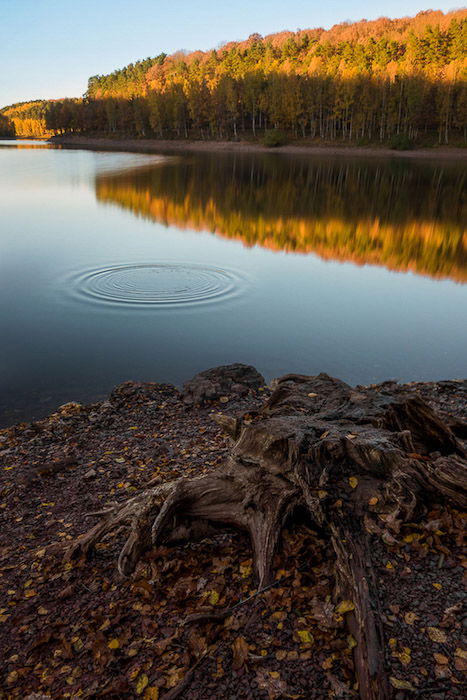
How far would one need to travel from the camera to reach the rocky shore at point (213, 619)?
388 cm

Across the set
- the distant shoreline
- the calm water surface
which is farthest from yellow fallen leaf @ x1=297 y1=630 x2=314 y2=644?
the distant shoreline

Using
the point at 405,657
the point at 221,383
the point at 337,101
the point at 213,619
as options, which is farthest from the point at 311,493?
the point at 337,101

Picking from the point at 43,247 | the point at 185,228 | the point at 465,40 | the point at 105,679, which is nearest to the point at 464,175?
the point at 185,228

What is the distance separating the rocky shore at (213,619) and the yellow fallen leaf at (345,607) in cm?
4

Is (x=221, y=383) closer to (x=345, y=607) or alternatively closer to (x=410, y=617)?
(x=345, y=607)

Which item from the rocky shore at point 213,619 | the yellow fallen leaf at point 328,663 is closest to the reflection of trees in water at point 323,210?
the rocky shore at point 213,619

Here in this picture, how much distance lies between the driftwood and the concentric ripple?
11529mm

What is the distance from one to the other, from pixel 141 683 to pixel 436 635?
2476 mm

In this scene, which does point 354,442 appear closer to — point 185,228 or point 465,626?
point 465,626

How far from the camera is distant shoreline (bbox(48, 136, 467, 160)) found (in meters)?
87.0

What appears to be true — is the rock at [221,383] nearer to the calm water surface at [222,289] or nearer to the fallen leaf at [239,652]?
the calm water surface at [222,289]

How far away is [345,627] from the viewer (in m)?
4.14

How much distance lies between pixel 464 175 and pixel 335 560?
211ft

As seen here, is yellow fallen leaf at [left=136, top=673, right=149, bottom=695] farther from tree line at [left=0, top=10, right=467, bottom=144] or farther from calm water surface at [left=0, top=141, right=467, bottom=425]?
tree line at [left=0, top=10, right=467, bottom=144]
